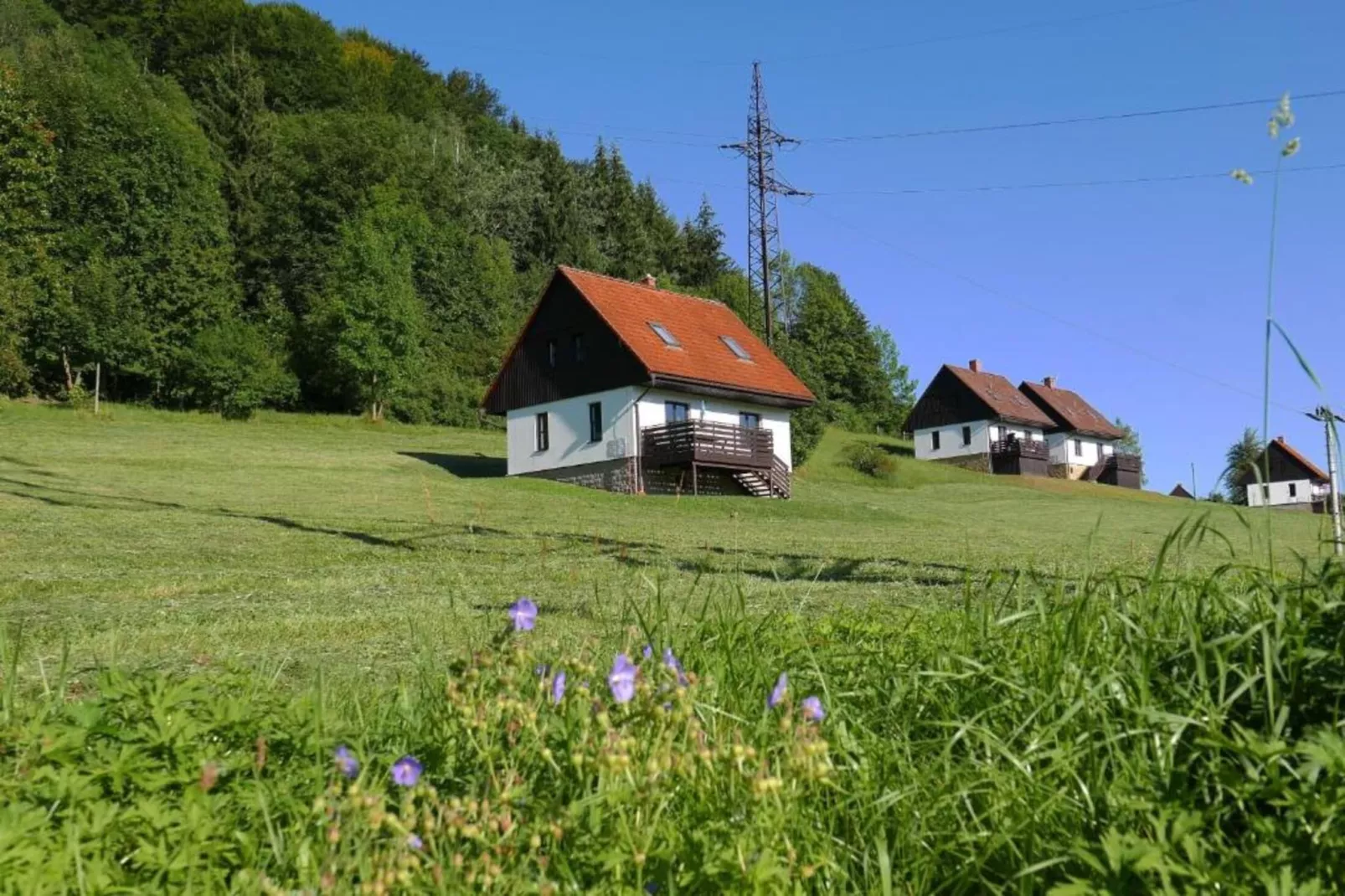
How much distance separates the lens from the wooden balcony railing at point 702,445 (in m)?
33.8

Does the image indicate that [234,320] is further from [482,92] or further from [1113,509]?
[482,92]

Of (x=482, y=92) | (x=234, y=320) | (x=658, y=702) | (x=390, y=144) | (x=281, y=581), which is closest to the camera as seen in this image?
(x=658, y=702)

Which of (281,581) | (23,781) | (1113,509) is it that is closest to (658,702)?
(23,781)

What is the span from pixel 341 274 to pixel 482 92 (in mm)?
46333

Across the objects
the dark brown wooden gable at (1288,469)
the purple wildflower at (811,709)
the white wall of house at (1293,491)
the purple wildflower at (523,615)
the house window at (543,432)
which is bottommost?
the white wall of house at (1293,491)

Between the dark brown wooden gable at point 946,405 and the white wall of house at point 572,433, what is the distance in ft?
122

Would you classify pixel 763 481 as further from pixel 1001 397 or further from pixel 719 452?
pixel 1001 397

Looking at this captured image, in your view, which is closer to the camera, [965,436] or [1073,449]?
[965,436]

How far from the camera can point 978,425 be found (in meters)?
68.2

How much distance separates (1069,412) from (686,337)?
148ft

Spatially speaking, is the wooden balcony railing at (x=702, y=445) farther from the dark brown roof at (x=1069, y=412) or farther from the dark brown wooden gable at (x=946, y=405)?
the dark brown roof at (x=1069, y=412)

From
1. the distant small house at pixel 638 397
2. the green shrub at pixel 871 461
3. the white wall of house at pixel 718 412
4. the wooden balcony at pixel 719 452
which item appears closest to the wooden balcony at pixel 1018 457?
the green shrub at pixel 871 461

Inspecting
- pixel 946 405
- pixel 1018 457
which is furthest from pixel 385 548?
pixel 946 405

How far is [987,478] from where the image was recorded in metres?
58.2
